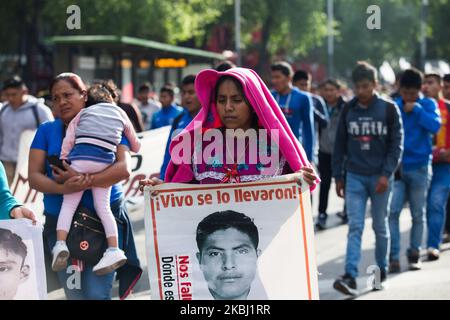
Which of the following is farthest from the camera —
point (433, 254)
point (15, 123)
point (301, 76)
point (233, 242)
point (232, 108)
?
point (301, 76)

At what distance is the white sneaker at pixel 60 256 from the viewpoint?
5.85 m

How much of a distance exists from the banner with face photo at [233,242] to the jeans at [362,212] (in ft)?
13.3

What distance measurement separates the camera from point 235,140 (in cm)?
484

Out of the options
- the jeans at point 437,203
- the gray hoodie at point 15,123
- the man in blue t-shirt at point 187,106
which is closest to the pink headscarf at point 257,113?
the man in blue t-shirt at point 187,106

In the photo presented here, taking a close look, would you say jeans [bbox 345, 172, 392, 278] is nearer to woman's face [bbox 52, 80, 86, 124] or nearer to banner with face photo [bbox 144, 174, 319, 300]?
woman's face [bbox 52, 80, 86, 124]

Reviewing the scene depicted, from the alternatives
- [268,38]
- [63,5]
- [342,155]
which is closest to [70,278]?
[342,155]

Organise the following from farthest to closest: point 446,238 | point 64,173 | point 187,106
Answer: point 446,238 < point 187,106 < point 64,173

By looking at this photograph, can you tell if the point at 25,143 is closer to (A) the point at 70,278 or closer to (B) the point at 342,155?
(B) the point at 342,155

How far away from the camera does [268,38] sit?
2109 inches

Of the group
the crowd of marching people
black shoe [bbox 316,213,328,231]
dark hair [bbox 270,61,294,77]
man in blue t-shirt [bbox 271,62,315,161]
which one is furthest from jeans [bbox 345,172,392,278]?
black shoe [bbox 316,213,328,231]

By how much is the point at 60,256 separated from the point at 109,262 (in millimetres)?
285

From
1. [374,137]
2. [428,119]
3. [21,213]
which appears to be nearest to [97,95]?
[21,213]

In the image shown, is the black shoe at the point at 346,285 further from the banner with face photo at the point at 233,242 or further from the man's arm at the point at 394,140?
the banner with face photo at the point at 233,242

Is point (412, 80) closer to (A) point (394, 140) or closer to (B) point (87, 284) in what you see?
(A) point (394, 140)
